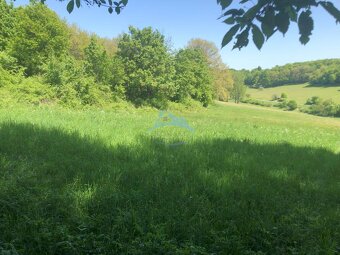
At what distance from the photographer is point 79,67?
30.8m

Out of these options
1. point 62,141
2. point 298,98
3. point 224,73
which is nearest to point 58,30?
point 62,141

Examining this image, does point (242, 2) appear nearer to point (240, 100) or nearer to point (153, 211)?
point (153, 211)

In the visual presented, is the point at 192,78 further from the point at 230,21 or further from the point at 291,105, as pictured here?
the point at 230,21

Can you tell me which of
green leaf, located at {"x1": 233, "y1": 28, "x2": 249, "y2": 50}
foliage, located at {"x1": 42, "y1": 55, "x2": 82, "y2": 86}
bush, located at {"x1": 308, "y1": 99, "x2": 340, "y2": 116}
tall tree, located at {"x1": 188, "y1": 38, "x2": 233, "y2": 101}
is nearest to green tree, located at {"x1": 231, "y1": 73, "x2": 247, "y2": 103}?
tall tree, located at {"x1": 188, "y1": 38, "x2": 233, "y2": 101}

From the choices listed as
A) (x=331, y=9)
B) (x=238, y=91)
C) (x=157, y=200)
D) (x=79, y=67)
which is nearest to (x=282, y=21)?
(x=331, y=9)

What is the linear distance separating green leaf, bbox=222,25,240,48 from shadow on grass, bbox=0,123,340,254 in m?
2.23

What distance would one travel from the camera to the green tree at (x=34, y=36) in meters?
31.6

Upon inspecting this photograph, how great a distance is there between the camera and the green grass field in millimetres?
3895

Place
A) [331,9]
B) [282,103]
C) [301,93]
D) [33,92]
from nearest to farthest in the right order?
[331,9], [33,92], [301,93], [282,103]

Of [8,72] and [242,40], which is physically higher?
[8,72]

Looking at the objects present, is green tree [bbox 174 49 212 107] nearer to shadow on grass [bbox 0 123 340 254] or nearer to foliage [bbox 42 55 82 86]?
foliage [bbox 42 55 82 86]

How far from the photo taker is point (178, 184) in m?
6.00

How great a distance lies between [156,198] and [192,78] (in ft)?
139

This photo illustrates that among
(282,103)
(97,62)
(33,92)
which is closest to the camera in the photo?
(33,92)
